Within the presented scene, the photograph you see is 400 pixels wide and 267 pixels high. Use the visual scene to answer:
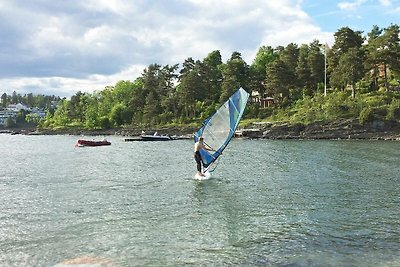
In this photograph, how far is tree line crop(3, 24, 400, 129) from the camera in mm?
84312

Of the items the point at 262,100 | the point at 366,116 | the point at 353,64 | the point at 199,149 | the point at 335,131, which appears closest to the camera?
the point at 199,149

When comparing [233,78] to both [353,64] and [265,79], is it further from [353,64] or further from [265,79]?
[353,64]

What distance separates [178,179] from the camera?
28750 mm

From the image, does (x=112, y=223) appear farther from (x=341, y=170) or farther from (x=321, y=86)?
(x=321, y=86)

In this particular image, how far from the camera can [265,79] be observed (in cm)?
11200

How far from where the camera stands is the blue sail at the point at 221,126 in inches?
1110

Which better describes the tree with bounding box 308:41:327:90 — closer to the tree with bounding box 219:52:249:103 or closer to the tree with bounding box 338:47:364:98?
the tree with bounding box 338:47:364:98

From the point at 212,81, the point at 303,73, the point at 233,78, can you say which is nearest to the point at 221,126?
the point at 303,73

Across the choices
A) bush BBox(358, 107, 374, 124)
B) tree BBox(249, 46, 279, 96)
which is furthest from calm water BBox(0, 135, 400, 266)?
tree BBox(249, 46, 279, 96)

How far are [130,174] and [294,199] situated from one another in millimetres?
14831

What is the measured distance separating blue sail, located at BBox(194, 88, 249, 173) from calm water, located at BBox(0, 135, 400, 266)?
6.31ft

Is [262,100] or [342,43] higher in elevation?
[342,43]

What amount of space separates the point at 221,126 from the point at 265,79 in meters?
85.8

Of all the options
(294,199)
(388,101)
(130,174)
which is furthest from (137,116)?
(294,199)
